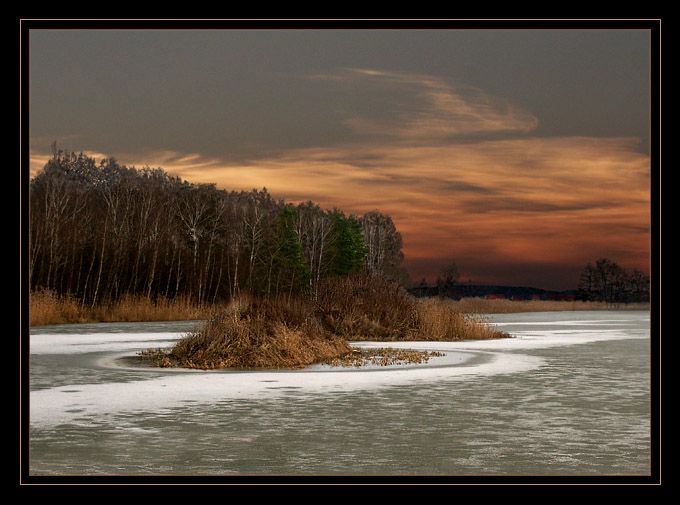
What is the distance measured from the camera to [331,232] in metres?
86.9

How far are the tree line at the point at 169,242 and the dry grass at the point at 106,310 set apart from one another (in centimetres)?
89

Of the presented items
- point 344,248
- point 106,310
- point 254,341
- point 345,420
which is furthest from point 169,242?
point 345,420

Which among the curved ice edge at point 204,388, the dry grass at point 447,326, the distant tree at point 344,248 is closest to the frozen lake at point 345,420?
the curved ice edge at point 204,388

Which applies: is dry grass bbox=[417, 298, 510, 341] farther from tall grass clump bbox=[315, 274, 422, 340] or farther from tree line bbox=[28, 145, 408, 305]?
tree line bbox=[28, 145, 408, 305]

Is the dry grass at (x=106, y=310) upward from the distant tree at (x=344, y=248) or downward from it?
downward

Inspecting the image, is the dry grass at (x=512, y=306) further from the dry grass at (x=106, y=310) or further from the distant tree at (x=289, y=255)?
the dry grass at (x=106, y=310)

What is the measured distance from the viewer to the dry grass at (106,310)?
117 feet

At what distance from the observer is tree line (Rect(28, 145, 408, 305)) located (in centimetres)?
4403

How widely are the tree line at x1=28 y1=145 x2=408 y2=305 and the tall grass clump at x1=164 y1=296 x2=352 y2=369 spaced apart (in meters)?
7.62

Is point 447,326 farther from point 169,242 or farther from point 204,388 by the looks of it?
point 169,242

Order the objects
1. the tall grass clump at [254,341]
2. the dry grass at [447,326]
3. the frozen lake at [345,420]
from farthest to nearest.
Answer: the dry grass at [447,326] → the tall grass clump at [254,341] → the frozen lake at [345,420]

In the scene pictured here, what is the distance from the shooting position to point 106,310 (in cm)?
3959

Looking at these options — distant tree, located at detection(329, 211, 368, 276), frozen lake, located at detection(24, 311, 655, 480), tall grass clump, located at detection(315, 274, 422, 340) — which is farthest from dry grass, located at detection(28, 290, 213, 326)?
distant tree, located at detection(329, 211, 368, 276)

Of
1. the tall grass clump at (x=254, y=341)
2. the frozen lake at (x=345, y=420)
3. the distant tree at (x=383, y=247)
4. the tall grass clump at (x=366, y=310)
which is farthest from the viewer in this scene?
the distant tree at (x=383, y=247)
